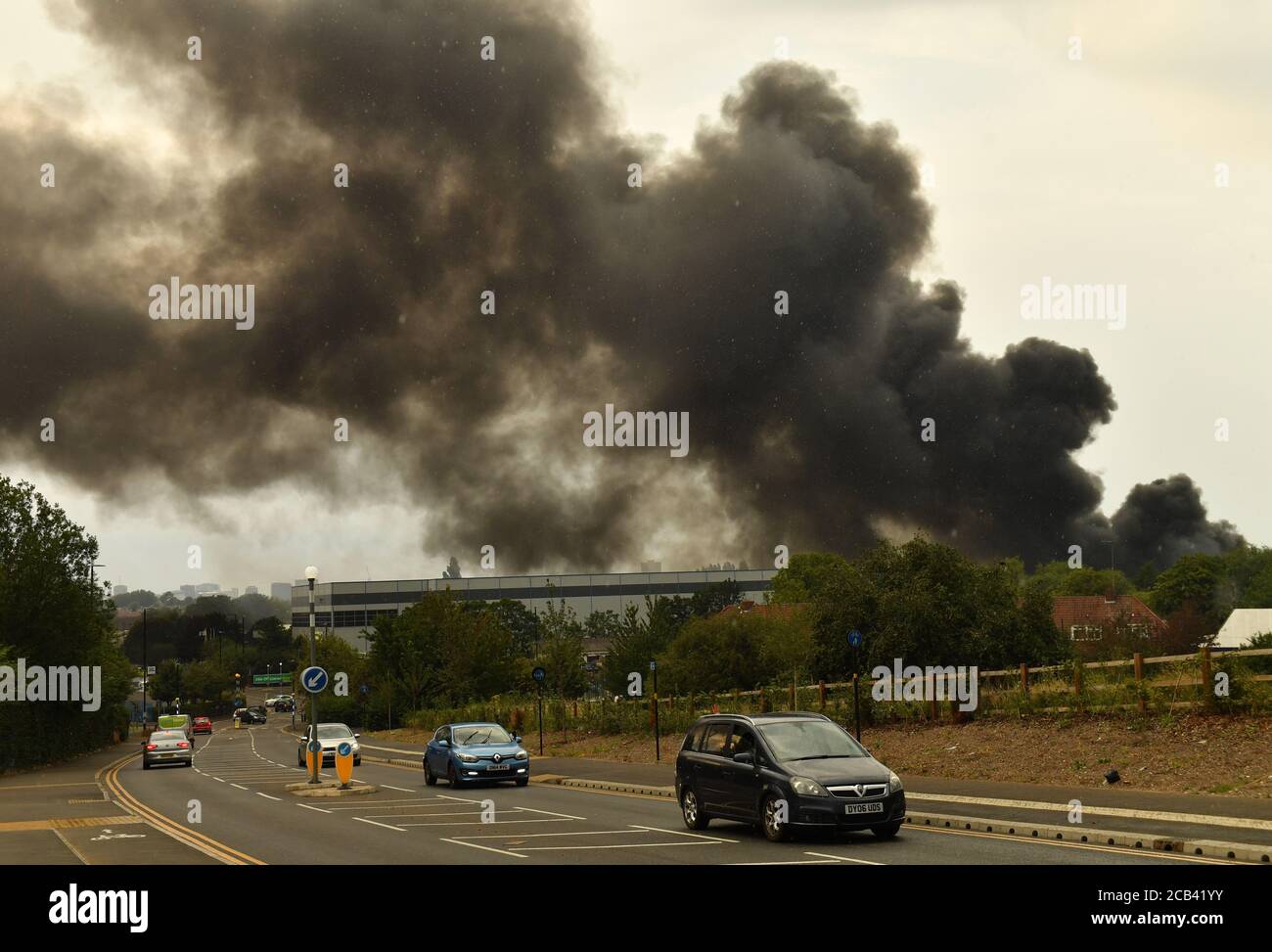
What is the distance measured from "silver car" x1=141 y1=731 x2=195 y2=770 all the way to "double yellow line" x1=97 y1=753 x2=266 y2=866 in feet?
30.6

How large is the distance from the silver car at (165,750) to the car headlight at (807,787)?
3549cm

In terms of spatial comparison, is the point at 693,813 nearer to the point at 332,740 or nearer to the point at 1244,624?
the point at 332,740

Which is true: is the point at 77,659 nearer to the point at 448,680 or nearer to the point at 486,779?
the point at 448,680

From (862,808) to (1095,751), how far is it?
33.5 feet

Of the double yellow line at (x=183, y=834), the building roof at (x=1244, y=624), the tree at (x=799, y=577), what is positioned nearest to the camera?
the double yellow line at (x=183, y=834)

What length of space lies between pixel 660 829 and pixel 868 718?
51.7 ft

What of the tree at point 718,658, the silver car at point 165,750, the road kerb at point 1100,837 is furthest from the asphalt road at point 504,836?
the tree at point 718,658

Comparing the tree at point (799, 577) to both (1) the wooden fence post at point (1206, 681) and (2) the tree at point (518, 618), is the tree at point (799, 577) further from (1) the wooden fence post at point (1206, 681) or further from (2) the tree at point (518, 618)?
(1) the wooden fence post at point (1206, 681)

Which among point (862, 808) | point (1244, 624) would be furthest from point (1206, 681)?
point (1244, 624)

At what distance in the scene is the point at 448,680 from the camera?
6906cm

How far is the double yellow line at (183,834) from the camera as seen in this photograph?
15673 millimetres

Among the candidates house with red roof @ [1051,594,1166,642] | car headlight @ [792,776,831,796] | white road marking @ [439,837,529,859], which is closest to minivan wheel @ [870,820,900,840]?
car headlight @ [792,776,831,796]

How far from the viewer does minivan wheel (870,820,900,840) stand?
52.9 feet

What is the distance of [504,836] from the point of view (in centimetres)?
1816
